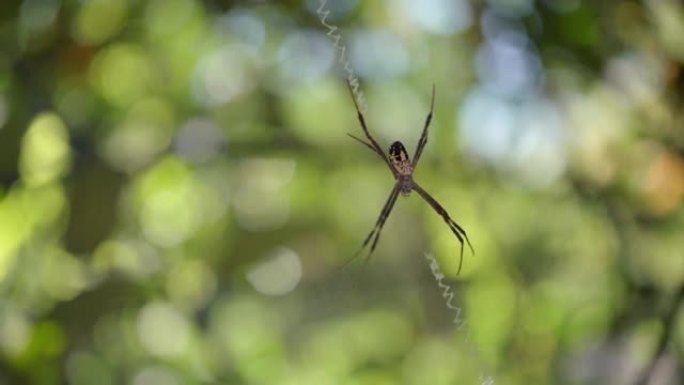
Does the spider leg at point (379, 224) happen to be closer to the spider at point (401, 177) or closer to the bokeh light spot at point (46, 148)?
the spider at point (401, 177)

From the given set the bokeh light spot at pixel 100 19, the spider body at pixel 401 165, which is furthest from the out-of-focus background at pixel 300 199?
the spider body at pixel 401 165

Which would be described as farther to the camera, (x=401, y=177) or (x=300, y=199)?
(x=300, y=199)

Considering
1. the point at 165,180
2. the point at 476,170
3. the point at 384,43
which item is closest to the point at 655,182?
the point at 476,170

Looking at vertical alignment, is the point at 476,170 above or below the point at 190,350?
above

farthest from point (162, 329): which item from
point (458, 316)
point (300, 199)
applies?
point (458, 316)

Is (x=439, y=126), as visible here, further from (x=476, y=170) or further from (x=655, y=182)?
(x=655, y=182)

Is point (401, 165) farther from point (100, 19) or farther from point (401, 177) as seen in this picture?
point (100, 19)
